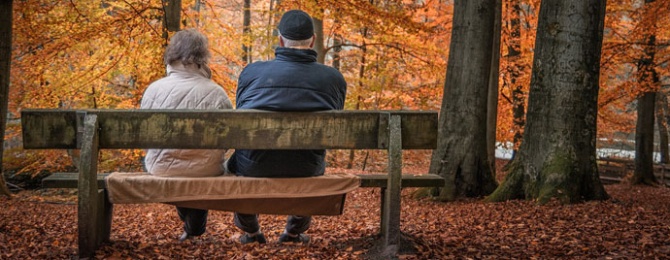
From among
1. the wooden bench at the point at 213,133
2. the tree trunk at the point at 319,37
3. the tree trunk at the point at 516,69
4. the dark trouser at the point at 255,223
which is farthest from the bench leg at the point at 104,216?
the tree trunk at the point at 516,69

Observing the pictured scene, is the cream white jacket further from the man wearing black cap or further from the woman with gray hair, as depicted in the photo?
the man wearing black cap

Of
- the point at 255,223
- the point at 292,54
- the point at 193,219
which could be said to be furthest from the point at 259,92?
the point at 193,219

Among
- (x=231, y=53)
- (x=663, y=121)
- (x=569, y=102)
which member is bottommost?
(x=663, y=121)

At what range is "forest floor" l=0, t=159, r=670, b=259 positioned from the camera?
4.02m

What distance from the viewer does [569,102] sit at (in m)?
6.60

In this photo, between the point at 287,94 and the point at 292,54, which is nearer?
the point at 287,94

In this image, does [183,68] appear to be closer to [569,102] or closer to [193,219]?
[193,219]

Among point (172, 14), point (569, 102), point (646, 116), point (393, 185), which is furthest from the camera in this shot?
point (646, 116)

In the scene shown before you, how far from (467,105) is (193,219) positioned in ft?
17.6

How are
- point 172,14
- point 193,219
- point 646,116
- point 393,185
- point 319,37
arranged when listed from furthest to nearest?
point 646,116 < point 319,37 < point 172,14 < point 193,219 < point 393,185

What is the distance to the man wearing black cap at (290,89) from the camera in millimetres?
3855

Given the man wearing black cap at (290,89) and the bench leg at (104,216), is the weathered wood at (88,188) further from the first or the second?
the man wearing black cap at (290,89)

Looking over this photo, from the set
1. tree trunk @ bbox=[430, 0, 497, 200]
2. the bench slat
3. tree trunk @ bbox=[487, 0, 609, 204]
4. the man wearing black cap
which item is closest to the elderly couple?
the man wearing black cap

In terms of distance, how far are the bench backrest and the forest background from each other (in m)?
5.66
